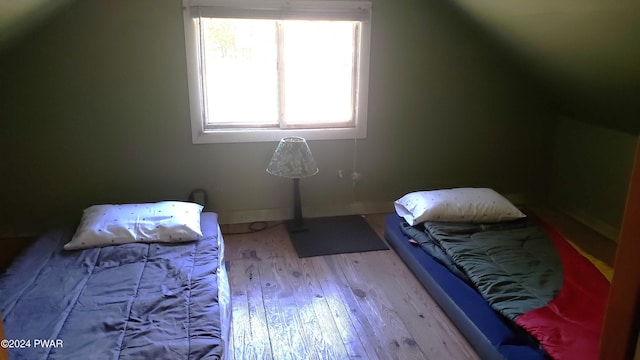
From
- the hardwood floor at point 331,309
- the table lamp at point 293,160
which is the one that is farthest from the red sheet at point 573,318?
the table lamp at point 293,160

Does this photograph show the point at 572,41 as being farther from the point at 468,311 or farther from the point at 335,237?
the point at 335,237

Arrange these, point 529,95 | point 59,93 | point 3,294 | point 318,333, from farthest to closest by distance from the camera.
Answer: point 529,95
point 59,93
point 318,333
point 3,294

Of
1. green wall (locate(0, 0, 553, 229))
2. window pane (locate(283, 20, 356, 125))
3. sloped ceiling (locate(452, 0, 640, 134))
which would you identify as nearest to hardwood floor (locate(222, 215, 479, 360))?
green wall (locate(0, 0, 553, 229))

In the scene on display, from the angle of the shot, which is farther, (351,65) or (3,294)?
(351,65)

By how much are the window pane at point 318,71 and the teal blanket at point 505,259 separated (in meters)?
1.13

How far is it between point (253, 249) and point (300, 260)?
0.34 m

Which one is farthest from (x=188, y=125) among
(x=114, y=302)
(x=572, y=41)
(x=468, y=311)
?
(x=572, y=41)

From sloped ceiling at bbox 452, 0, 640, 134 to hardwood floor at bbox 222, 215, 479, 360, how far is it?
1506 millimetres

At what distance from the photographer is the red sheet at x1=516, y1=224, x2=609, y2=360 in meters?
1.84

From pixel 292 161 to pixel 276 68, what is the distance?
2.16 feet

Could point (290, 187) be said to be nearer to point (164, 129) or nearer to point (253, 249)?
point (253, 249)

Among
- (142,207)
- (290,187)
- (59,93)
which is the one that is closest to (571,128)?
(290,187)

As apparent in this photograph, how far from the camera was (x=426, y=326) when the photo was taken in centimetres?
233

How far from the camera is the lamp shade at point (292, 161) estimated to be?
10.5 feet
